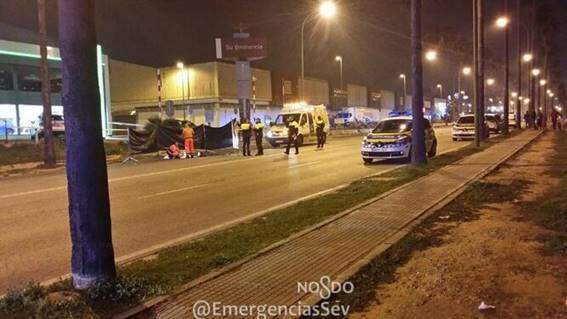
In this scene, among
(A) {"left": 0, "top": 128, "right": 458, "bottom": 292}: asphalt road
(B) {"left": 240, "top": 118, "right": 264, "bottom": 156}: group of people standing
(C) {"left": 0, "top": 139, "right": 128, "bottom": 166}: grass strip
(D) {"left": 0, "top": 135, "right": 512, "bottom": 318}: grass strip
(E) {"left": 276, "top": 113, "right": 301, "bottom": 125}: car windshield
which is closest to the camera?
(D) {"left": 0, "top": 135, "right": 512, "bottom": 318}: grass strip

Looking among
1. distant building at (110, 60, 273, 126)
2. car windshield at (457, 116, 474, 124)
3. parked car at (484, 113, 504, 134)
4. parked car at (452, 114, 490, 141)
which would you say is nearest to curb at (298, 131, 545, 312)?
parked car at (452, 114, 490, 141)

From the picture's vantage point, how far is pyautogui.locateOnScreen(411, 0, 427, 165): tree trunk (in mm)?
16812

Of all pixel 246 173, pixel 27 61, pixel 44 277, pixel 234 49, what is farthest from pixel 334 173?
pixel 27 61

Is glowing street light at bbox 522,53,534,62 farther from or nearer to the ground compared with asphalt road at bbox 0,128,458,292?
farther from the ground

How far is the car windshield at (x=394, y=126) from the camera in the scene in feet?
70.0

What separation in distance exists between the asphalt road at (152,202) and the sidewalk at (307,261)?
6.98ft

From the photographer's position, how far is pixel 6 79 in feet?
149

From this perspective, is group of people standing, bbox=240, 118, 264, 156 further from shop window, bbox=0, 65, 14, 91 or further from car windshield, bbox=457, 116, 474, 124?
shop window, bbox=0, 65, 14, 91

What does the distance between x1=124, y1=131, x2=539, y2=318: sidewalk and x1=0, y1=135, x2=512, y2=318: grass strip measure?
0.29 meters

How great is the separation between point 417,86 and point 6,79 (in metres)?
38.1

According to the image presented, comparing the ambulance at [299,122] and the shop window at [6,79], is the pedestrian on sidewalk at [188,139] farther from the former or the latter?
the shop window at [6,79]

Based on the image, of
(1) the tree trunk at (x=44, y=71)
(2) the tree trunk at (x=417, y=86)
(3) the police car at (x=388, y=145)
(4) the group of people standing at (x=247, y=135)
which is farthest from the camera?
(4) the group of people standing at (x=247, y=135)

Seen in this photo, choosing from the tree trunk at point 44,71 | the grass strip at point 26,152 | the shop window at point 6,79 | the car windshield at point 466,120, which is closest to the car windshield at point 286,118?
the grass strip at point 26,152

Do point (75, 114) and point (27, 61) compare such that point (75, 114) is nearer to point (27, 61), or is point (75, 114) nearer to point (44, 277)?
point (44, 277)
